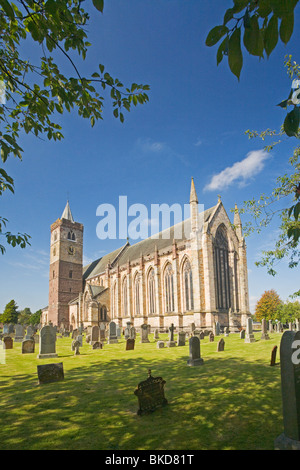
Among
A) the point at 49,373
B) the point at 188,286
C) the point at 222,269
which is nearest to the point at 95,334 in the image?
the point at 49,373

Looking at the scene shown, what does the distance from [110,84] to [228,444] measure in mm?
5837

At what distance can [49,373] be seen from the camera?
860 centimetres

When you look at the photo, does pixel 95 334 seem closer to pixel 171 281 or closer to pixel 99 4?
pixel 171 281

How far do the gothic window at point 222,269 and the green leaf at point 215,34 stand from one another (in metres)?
29.7

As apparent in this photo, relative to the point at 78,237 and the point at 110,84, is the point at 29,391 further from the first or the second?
the point at 78,237

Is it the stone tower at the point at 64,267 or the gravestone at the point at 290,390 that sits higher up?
the stone tower at the point at 64,267

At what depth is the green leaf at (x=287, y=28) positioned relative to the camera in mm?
1435

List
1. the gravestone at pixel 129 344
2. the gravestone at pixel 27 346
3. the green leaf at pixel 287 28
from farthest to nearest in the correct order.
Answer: the gravestone at pixel 129 344 < the gravestone at pixel 27 346 < the green leaf at pixel 287 28

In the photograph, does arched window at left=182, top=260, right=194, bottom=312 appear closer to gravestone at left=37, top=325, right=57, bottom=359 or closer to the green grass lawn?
gravestone at left=37, top=325, right=57, bottom=359

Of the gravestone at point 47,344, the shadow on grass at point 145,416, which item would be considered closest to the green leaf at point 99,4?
the shadow on grass at point 145,416

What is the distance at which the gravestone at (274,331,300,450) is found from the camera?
4.01m

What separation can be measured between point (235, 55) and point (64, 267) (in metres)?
51.5

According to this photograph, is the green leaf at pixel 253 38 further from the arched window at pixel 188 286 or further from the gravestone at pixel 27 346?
the arched window at pixel 188 286
